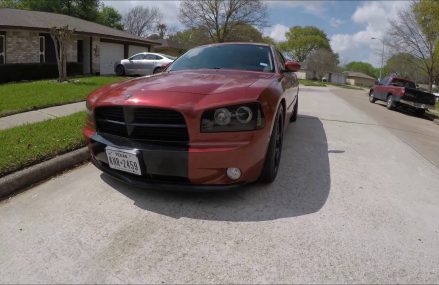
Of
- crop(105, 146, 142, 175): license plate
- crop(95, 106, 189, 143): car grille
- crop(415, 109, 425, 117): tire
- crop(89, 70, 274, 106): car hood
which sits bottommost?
crop(415, 109, 425, 117): tire

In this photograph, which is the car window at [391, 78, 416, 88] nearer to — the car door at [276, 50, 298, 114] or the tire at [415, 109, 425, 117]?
the tire at [415, 109, 425, 117]

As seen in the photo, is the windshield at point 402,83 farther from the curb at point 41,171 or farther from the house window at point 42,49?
the house window at point 42,49

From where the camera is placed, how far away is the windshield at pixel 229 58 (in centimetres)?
473

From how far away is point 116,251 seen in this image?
2658 mm

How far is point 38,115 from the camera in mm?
7066

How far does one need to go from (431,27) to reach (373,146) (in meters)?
24.1

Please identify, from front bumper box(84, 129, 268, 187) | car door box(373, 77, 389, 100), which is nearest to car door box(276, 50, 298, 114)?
front bumper box(84, 129, 268, 187)

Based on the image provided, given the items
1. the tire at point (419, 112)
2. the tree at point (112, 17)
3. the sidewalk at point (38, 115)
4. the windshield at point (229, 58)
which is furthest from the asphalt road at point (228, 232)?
the tree at point (112, 17)

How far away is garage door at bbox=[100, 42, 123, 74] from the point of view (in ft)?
77.2

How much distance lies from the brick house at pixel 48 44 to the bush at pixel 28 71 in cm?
19

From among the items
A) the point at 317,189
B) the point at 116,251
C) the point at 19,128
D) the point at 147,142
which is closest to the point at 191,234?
the point at 116,251

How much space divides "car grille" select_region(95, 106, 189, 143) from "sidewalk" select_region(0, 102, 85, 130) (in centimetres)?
354

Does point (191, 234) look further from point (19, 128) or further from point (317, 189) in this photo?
point (19, 128)

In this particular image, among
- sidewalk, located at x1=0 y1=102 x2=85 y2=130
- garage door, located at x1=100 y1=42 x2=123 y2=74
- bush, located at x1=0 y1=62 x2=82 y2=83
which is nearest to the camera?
sidewalk, located at x1=0 y1=102 x2=85 y2=130
